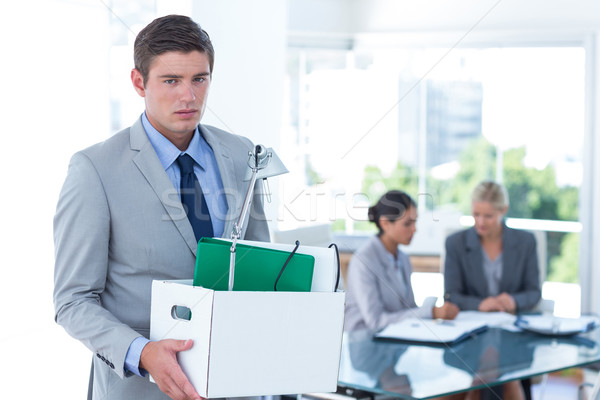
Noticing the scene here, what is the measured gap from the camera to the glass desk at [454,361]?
188 cm

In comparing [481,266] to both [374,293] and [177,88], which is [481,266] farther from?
[177,88]

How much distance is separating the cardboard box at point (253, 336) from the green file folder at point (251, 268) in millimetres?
41

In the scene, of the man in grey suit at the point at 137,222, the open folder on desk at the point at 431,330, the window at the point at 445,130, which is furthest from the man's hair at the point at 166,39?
the window at the point at 445,130

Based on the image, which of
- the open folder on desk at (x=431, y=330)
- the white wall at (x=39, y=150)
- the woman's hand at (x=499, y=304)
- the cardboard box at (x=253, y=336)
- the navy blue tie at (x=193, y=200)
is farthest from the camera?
the woman's hand at (x=499, y=304)

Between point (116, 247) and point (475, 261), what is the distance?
98.5 inches

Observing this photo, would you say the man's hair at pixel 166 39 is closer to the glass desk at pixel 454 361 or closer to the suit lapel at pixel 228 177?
the suit lapel at pixel 228 177

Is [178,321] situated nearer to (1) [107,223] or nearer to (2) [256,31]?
(1) [107,223]

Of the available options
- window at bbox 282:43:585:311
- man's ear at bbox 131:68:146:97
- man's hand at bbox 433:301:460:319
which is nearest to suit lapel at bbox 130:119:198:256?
man's ear at bbox 131:68:146:97

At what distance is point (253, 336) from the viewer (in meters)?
1.02

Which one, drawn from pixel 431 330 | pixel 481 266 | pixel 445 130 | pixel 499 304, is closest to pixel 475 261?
pixel 481 266

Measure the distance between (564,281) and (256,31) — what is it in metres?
3.15

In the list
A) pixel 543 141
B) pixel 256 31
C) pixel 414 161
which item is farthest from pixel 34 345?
pixel 543 141

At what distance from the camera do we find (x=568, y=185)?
4785mm

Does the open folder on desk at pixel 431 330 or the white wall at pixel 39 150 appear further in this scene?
the open folder on desk at pixel 431 330
